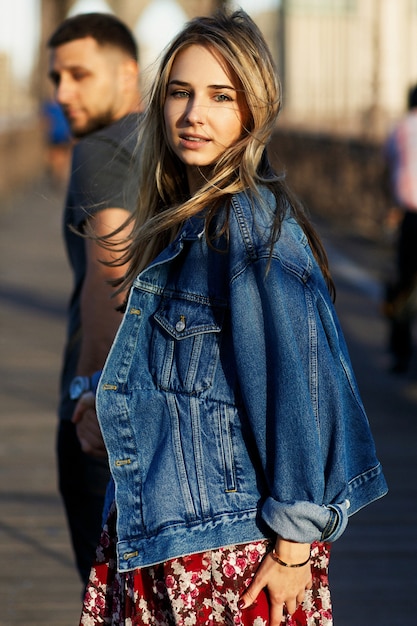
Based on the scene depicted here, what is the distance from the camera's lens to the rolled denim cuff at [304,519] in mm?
2008

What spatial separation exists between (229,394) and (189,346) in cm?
11

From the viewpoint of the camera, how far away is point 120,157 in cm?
302

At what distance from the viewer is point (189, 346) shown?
2139mm

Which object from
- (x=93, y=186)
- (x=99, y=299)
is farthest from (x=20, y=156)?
(x=99, y=299)

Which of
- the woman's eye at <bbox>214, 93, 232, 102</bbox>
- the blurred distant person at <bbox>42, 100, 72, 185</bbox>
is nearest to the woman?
the woman's eye at <bbox>214, 93, 232, 102</bbox>

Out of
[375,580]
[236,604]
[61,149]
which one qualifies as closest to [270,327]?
[236,604]

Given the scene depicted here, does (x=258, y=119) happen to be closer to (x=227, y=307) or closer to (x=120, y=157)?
(x=227, y=307)

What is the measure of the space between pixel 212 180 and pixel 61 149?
2463 cm

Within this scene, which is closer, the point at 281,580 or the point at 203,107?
the point at 281,580

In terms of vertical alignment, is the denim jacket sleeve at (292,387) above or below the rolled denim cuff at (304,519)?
above

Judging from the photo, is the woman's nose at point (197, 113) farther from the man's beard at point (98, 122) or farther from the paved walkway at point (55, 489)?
the man's beard at point (98, 122)

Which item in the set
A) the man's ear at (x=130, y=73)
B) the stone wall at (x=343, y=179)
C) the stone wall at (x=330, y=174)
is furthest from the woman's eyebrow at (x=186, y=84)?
the stone wall at (x=330, y=174)

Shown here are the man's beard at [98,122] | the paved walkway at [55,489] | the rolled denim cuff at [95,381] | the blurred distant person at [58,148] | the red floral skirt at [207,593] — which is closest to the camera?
the red floral skirt at [207,593]

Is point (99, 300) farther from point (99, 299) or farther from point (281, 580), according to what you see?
point (281, 580)
